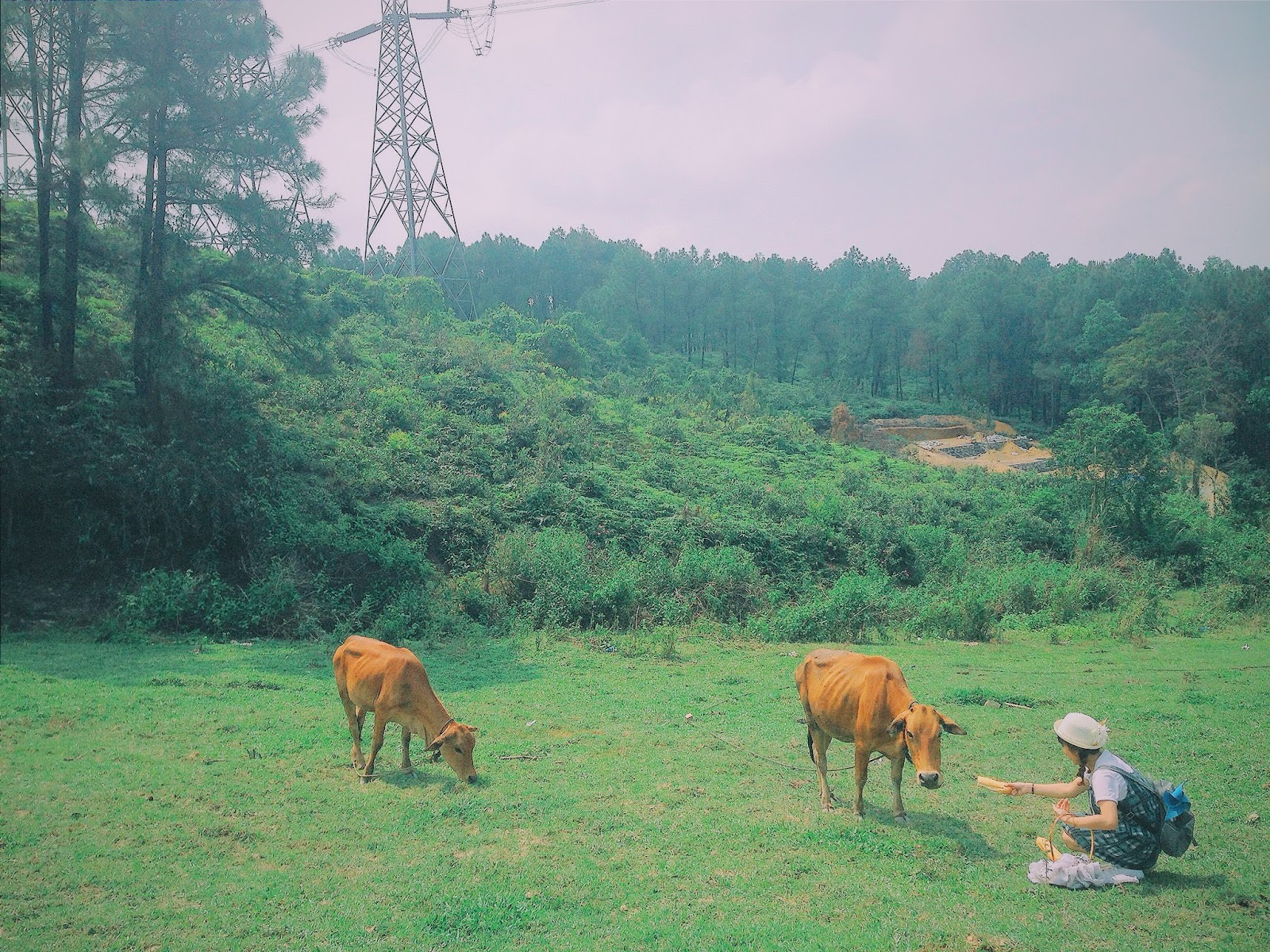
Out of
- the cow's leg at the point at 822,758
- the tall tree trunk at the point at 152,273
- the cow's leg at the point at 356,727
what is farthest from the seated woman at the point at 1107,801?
the tall tree trunk at the point at 152,273

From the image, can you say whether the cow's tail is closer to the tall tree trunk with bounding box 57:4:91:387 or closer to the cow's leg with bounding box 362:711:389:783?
the cow's leg with bounding box 362:711:389:783

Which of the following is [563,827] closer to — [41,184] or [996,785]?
[996,785]

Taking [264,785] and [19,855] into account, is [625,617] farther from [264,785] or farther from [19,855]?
[19,855]

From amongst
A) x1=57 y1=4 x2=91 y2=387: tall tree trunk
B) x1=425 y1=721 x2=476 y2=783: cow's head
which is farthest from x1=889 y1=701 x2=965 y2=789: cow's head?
x1=57 y1=4 x2=91 y2=387: tall tree trunk

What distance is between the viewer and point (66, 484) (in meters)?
16.6

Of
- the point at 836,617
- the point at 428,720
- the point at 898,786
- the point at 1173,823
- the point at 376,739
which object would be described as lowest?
the point at 836,617

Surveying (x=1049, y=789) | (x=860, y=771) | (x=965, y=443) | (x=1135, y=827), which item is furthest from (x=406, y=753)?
(x=965, y=443)

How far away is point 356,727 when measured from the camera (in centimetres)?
932

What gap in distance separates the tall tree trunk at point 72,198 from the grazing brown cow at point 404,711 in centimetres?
1324

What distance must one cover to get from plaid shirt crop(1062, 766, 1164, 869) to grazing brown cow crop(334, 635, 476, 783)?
5.75 metres

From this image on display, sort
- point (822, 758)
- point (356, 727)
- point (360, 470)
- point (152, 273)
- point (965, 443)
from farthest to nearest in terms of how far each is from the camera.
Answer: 1. point (965, 443)
2. point (360, 470)
3. point (152, 273)
4. point (356, 727)
5. point (822, 758)

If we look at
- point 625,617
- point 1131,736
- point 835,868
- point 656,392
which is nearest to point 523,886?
point 835,868

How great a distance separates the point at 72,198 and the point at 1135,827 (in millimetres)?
21674

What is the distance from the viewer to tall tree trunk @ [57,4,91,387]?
1775 centimetres
